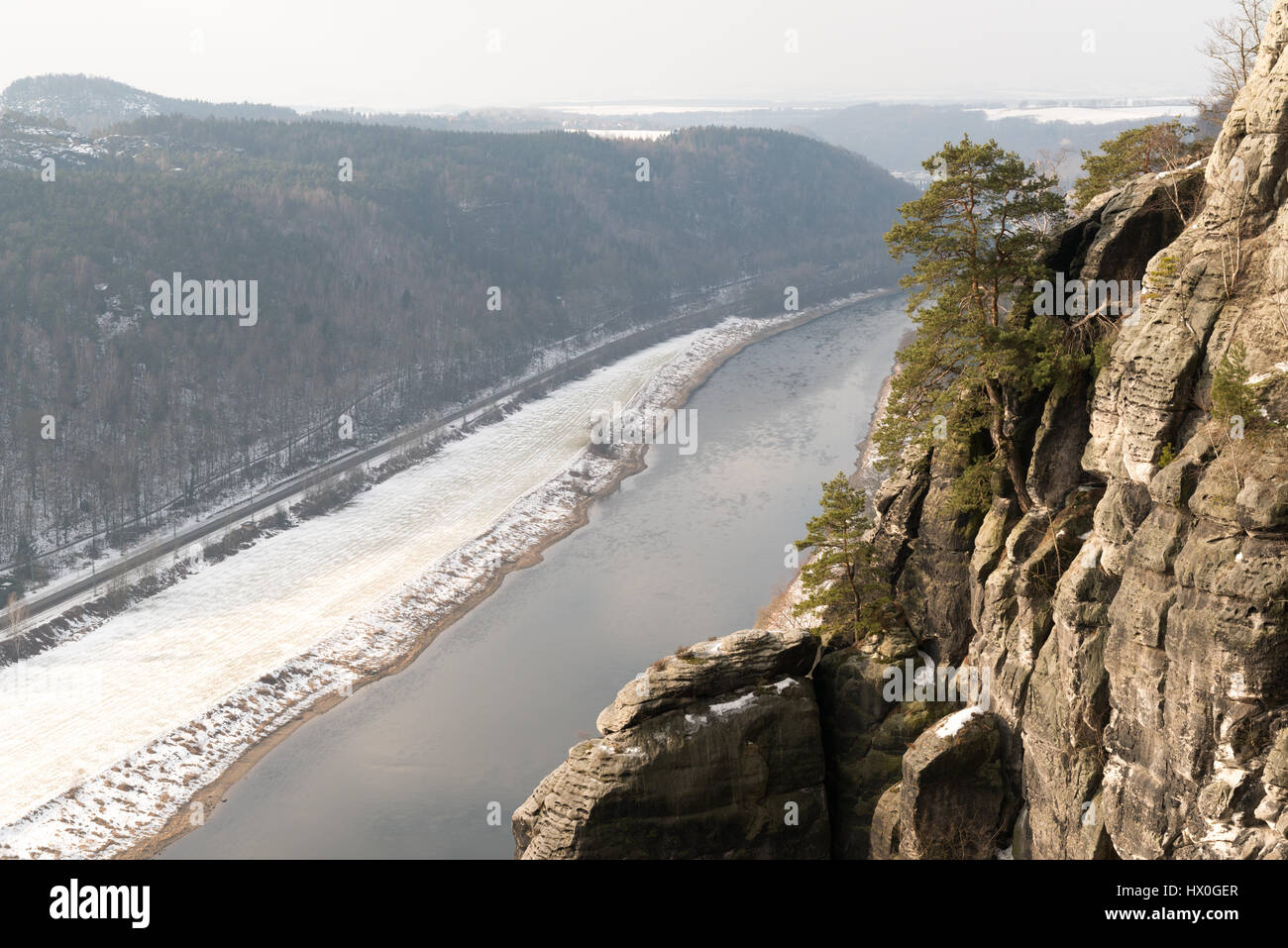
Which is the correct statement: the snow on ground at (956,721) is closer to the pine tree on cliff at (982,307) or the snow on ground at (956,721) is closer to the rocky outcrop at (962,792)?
the rocky outcrop at (962,792)

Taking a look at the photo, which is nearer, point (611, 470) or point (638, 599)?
point (638, 599)

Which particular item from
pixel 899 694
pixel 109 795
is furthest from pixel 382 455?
pixel 899 694

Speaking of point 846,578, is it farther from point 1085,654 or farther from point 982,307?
point 1085,654

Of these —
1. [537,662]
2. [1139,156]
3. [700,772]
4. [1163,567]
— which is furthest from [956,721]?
[537,662]

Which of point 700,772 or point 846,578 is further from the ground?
point 846,578

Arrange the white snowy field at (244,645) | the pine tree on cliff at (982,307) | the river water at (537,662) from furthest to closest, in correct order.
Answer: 1. the white snowy field at (244,645)
2. the river water at (537,662)
3. the pine tree on cliff at (982,307)

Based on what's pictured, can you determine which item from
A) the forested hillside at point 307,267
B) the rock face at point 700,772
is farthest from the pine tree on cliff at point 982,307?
the forested hillside at point 307,267

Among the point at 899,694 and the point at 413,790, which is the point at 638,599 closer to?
the point at 413,790
